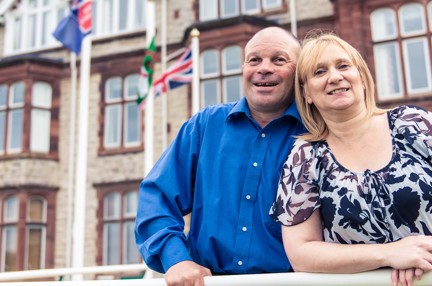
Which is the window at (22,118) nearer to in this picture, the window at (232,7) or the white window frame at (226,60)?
the window at (232,7)

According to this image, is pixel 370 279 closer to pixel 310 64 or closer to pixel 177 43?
pixel 310 64

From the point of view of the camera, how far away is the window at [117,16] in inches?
685

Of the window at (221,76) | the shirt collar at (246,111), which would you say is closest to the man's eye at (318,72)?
the shirt collar at (246,111)

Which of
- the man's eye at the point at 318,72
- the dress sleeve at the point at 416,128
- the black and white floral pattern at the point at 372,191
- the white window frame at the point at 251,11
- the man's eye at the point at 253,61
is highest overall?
the white window frame at the point at 251,11

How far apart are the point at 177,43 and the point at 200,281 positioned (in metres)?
14.8

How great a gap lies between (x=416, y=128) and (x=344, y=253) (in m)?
0.54

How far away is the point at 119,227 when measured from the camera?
16.3 metres

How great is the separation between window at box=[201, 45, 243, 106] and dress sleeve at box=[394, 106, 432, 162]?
13178 mm

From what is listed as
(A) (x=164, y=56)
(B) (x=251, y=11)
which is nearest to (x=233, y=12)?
(B) (x=251, y=11)

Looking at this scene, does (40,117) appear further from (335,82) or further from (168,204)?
(335,82)

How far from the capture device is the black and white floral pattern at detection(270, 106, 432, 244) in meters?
2.06

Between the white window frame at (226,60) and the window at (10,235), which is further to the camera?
the window at (10,235)

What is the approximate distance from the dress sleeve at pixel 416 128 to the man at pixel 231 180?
0.51 m

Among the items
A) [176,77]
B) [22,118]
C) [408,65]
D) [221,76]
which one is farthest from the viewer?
[22,118]
